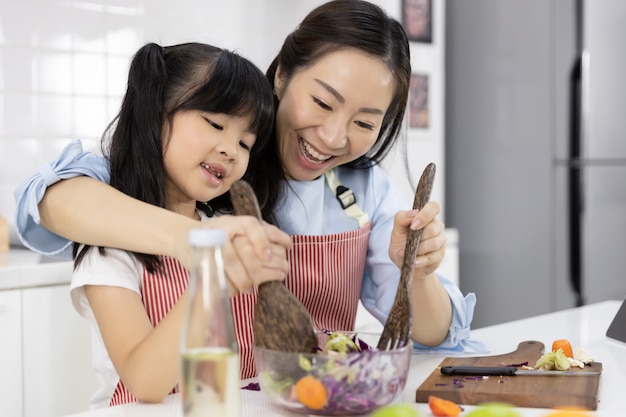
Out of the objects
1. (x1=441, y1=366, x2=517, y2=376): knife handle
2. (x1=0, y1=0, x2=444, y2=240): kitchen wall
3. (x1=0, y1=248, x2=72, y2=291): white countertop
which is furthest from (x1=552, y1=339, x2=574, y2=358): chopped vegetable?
(x1=0, y1=0, x2=444, y2=240): kitchen wall

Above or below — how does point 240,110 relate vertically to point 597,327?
above

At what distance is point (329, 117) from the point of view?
135cm

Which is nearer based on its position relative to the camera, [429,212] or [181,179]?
[429,212]

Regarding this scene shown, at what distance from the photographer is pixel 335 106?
1.35 m

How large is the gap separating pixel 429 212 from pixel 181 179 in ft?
1.31

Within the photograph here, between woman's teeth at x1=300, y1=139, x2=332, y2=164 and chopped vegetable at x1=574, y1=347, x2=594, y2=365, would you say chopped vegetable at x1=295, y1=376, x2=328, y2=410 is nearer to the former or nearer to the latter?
chopped vegetable at x1=574, y1=347, x2=594, y2=365

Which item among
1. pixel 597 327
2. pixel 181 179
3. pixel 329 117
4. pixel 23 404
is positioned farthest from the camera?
pixel 23 404

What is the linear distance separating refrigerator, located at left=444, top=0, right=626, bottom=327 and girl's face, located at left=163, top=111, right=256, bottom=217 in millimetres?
2205

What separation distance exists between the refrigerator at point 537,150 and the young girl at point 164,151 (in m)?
2.14

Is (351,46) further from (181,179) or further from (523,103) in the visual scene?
(523,103)

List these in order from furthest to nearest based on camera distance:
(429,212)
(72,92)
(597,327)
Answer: (72,92), (597,327), (429,212)

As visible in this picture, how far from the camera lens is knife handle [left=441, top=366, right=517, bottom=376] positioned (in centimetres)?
105

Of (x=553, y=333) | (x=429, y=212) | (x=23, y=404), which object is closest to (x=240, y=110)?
(x=429, y=212)

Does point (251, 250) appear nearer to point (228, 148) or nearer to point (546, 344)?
point (228, 148)
